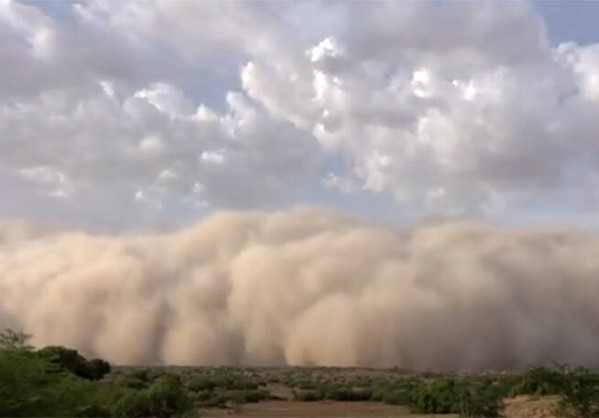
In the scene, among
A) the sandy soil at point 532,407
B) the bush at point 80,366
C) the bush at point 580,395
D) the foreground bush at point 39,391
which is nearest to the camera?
the foreground bush at point 39,391

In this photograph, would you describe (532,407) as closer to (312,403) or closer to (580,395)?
(580,395)

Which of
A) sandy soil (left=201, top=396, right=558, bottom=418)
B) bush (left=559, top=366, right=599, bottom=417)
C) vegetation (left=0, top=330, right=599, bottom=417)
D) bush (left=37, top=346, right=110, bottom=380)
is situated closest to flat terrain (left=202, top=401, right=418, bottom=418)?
sandy soil (left=201, top=396, right=558, bottom=418)

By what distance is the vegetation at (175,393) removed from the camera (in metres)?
15.1

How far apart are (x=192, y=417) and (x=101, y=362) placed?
27.8m

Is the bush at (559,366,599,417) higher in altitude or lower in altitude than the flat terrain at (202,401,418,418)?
lower

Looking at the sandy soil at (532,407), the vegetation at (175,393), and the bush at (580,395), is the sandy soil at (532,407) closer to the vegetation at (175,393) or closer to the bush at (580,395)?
the vegetation at (175,393)

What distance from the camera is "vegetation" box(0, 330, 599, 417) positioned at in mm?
15094

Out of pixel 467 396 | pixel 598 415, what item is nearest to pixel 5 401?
pixel 598 415

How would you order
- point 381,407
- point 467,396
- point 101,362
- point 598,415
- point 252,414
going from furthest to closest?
point 101,362, point 381,407, point 252,414, point 467,396, point 598,415

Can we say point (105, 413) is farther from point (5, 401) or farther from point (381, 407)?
point (381, 407)

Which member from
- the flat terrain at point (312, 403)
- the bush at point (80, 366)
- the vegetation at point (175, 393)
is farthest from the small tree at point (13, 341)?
the bush at point (80, 366)

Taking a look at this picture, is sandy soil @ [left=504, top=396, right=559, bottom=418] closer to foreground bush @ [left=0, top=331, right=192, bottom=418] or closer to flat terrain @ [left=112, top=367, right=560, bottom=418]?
flat terrain @ [left=112, top=367, right=560, bottom=418]

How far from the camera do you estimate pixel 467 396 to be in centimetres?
3147

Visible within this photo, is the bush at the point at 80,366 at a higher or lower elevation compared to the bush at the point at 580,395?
higher
